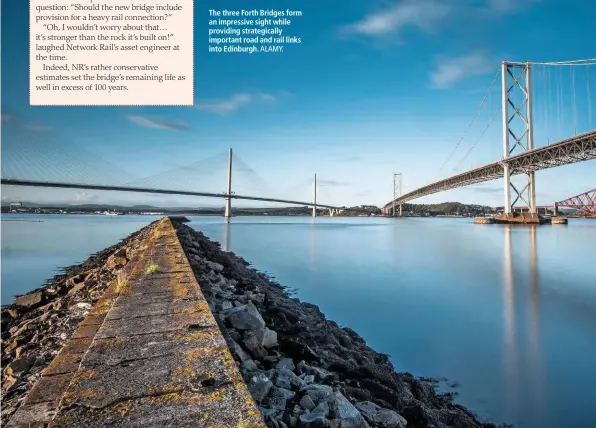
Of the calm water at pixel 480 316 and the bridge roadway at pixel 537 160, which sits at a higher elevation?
the bridge roadway at pixel 537 160

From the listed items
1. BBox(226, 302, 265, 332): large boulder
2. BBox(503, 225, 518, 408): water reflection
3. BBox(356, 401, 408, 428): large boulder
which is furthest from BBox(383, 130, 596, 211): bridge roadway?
BBox(356, 401, 408, 428): large boulder

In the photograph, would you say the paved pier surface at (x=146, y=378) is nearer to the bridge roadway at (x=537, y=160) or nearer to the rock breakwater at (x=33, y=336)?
the rock breakwater at (x=33, y=336)

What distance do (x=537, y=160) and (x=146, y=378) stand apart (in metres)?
41.4

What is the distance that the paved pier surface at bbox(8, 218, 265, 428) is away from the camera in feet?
4.14

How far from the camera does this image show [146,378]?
1548 mm

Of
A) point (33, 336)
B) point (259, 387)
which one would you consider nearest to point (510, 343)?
point (259, 387)

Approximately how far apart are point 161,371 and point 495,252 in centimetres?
1911

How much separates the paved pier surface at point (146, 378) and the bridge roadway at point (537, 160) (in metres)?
34.4

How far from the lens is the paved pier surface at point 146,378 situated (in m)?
1.26

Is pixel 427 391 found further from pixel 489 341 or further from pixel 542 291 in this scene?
pixel 542 291

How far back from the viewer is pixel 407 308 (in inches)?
288

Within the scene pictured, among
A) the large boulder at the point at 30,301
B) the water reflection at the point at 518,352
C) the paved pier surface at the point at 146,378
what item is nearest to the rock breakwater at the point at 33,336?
the large boulder at the point at 30,301

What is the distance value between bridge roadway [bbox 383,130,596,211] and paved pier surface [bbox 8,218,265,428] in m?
34.4

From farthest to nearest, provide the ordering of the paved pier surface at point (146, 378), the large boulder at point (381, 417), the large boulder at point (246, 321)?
the large boulder at point (246, 321) → the large boulder at point (381, 417) → the paved pier surface at point (146, 378)
